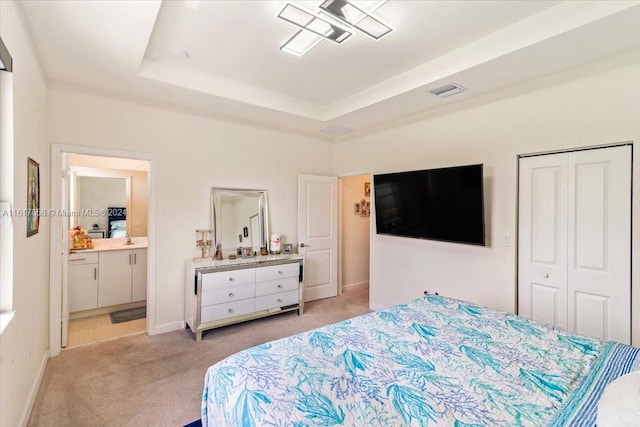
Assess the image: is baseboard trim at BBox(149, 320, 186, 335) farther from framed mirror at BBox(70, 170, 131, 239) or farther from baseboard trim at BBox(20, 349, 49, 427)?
framed mirror at BBox(70, 170, 131, 239)

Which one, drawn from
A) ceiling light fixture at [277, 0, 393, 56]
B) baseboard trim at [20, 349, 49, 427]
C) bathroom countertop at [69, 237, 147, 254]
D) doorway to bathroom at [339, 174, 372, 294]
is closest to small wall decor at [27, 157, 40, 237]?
baseboard trim at [20, 349, 49, 427]

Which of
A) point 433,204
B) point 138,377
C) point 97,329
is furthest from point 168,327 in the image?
point 433,204

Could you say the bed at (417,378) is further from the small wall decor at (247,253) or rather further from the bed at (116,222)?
the bed at (116,222)

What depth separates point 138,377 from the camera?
8.22ft

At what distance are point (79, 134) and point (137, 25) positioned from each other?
5.36 feet

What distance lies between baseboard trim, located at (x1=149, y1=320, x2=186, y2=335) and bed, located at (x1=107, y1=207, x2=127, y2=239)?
1.94 m

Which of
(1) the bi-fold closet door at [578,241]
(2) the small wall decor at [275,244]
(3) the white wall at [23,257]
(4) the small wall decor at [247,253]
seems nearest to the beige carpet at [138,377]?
(3) the white wall at [23,257]

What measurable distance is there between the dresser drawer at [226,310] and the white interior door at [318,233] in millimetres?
1192

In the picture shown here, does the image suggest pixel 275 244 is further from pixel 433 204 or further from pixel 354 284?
pixel 433 204

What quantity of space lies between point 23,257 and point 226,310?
1.94 m

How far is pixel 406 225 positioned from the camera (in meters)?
3.59

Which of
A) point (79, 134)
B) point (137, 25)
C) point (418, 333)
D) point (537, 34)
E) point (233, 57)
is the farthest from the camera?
point (79, 134)

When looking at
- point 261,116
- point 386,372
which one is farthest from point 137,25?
point 386,372

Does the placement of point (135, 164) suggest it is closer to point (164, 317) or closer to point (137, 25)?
point (164, 317)
